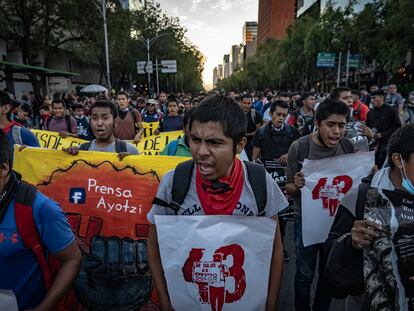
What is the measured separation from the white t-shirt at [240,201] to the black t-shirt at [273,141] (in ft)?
10.1

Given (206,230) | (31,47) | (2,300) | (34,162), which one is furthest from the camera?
(31,47)

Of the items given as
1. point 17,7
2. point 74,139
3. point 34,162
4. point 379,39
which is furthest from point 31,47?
point 34,162

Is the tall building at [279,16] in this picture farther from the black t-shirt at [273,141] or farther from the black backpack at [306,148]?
the black backpack at [306,148]

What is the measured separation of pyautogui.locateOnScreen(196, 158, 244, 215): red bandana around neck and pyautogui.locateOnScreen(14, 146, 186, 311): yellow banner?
1267mm

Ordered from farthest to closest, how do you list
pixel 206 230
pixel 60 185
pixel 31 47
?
pixel 31 47 → pixel 60 185 → pixel 206 230

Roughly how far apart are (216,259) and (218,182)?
0.36m

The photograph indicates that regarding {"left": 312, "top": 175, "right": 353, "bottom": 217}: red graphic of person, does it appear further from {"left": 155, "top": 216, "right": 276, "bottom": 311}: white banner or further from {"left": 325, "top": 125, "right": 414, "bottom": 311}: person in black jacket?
{"left": 155, "top": 216, "right": 276, "bottom": 311}: white banner

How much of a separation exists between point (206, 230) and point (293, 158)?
1.77 m

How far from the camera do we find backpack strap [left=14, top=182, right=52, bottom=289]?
1758 millimetres

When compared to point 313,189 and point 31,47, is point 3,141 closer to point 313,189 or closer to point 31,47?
point 313,189

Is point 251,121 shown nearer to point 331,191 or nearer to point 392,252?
point 331,191

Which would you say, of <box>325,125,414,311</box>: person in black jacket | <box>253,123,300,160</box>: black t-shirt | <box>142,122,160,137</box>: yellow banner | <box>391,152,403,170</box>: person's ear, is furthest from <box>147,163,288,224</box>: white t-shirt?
<box>142,122,160,137</box>: yellow banner

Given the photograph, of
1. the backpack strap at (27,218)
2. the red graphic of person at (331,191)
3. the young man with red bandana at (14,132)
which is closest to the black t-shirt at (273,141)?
the red graphic of person at (331,191)

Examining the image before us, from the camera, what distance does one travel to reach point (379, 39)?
77.8ft
